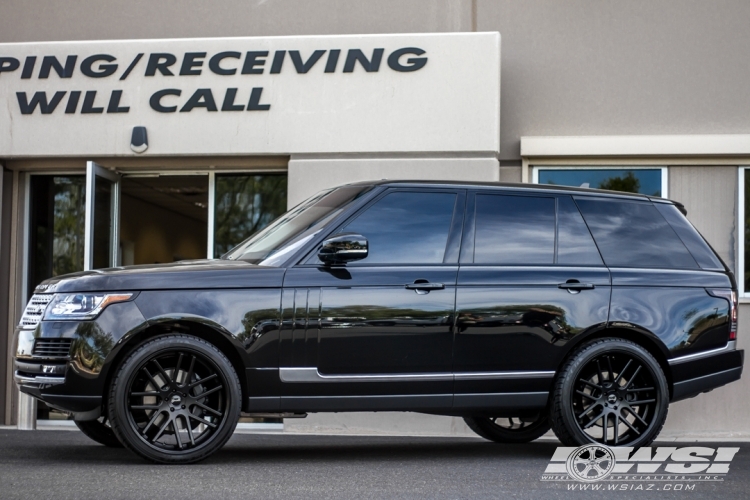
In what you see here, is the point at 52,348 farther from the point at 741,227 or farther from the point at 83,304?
the point at 741,227

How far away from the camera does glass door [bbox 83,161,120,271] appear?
1127 cm

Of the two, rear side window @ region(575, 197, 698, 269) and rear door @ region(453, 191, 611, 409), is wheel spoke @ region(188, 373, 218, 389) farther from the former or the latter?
rear side window @ region(575, 197, 698, 269)

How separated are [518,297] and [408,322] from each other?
2.50 ft

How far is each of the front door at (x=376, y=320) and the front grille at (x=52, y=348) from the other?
4.15ft

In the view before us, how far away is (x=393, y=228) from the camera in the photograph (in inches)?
276

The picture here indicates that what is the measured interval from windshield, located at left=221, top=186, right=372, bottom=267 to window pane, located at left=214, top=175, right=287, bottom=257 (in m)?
4.11

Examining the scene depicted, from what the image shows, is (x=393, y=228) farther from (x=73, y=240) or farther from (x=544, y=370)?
(x=73, y=240)

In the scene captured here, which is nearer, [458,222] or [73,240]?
[458,222]

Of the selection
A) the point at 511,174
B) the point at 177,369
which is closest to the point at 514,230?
the point at 177,369

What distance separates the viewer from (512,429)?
8.53m

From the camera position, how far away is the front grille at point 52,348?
6.35m

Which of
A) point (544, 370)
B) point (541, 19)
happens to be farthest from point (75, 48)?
point (544, 370)

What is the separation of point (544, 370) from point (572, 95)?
16.8ft

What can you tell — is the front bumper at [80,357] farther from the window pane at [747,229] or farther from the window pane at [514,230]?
the window pane at [747,229]
